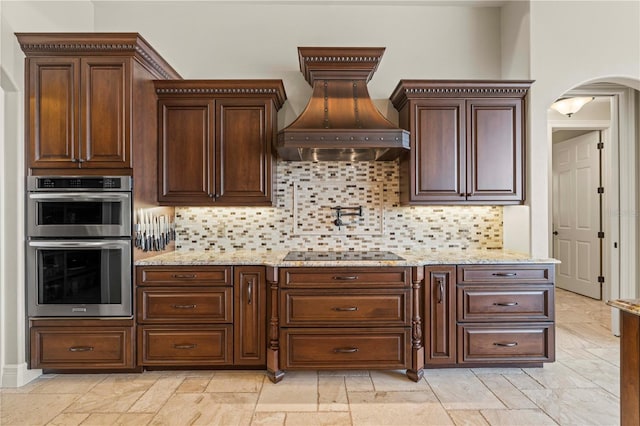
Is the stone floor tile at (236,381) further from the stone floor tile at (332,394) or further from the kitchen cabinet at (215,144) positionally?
the kitchen cabinet at (215,144)

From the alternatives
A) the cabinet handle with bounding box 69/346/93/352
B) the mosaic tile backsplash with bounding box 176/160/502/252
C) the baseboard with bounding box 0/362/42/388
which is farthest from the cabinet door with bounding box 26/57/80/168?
the baseboard with bounding box 0/362/42/388

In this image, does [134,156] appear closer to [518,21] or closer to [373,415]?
[373,415]

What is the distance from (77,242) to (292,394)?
190 centimetres

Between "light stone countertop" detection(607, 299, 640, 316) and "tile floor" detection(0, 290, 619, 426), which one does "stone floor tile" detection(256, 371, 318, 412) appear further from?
"light stone countertop" detection(607, 299, 640, 316)

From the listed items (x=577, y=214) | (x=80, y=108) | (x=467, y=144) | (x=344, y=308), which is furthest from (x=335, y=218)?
(x=577, y=214)

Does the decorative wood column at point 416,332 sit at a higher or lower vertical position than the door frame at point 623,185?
lower

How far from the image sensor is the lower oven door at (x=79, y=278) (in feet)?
9.30

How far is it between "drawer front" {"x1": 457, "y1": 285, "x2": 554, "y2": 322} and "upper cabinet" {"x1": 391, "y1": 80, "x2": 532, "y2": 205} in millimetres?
788

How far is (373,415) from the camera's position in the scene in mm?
2383

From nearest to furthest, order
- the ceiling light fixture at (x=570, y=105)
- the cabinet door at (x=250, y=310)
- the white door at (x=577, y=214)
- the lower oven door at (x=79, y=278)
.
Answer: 1. the lower oven door at (x=79, y=278)
2. the cabinet door at (x=250, y=310)
3. the ceiling light fixture at (x=570, y=105)
4. the white door at (x=577, y=214)

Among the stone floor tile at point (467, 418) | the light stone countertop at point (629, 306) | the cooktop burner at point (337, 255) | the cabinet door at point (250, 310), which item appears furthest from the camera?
the cooktop burner at point (337, 255)

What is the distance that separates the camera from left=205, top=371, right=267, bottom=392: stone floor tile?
2736 millimetres

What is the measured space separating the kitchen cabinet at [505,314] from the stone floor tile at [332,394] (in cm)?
95

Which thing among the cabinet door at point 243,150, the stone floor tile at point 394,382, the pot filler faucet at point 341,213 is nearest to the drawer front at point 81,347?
the cabinet door at point 243,150
